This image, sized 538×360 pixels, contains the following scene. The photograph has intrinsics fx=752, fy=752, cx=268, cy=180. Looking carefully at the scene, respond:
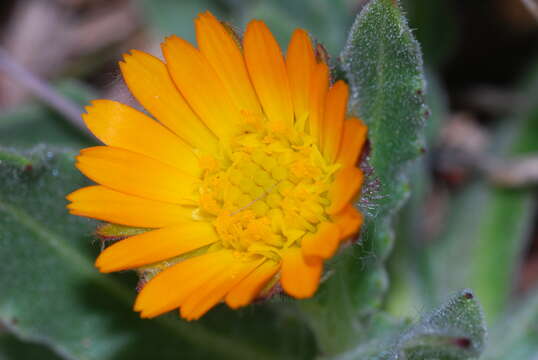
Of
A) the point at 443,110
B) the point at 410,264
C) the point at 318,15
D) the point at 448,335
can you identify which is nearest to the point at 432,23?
the point at 443,110

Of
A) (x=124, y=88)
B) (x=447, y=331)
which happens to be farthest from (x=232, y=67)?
(x=447, y=331)

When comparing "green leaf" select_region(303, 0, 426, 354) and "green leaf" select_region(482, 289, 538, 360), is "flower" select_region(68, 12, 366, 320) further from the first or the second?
"green leaf" select_region(482, 289, 538, 360)

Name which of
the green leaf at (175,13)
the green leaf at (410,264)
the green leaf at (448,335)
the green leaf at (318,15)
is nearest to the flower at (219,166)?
the green leaf at (448,335)

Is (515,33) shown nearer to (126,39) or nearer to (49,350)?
(126,39)

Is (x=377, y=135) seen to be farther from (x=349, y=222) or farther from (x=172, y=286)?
(x=172, y=286)

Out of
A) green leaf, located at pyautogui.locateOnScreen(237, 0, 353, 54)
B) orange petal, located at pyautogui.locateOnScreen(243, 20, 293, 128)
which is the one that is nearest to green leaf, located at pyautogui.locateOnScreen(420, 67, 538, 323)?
green leaf, located at pyautogui.locateOnScreen(237, 0, 353, 54)

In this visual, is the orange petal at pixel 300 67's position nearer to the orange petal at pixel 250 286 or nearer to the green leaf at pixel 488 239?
the orange petal at pixel 250 286
